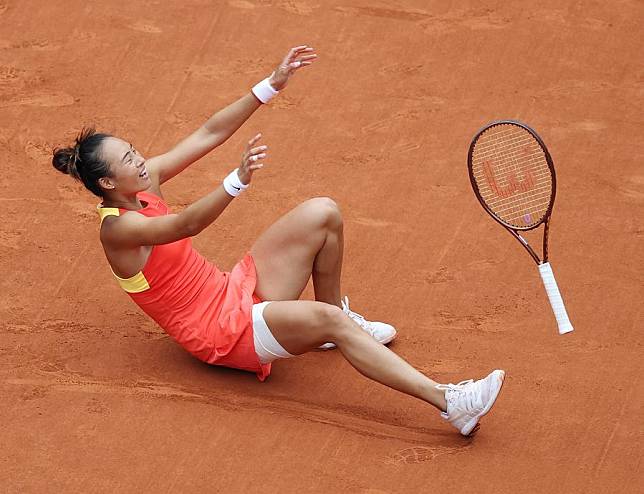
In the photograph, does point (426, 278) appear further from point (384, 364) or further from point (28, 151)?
point (28, 151)

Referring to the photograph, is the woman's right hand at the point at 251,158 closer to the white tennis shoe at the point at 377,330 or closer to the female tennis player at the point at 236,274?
the female tennis player at the point at 236,274

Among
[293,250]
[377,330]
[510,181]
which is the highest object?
[293,250]

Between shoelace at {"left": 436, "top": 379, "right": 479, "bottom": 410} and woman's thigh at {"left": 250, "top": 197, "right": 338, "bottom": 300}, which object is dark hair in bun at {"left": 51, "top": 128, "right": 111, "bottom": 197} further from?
shoelace at {"left": 436, "top": 379, "right": 479, "bottom": 410}

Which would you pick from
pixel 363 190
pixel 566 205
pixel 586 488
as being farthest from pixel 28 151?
pixel 586 488

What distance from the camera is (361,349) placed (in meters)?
4.97

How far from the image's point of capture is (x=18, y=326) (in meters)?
5.79

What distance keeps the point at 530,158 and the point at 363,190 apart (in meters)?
0.95

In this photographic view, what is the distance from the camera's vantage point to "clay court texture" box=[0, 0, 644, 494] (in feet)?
16.4

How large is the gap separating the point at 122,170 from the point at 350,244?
5.76ft

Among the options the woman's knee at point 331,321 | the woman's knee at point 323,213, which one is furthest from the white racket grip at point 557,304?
the woman's knee at point 323,213

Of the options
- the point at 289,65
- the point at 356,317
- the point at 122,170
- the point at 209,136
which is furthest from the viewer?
the point at 356,317

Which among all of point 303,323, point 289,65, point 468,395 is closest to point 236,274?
point 303,323

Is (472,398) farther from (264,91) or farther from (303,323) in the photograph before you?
(264,91)

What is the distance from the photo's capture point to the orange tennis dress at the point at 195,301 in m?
5.21
